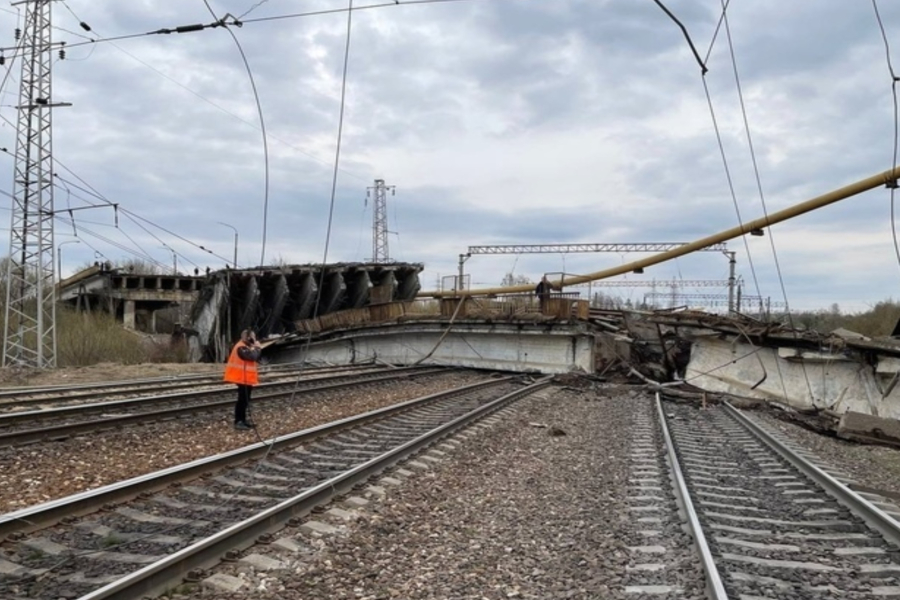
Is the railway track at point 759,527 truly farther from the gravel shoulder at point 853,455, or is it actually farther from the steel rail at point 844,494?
the gravel shoulder at point 853,455

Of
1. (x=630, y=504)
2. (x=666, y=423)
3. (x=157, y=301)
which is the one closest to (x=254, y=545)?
(x=630, y=504)

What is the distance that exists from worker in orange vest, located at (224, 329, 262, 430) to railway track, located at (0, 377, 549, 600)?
5.35 feet

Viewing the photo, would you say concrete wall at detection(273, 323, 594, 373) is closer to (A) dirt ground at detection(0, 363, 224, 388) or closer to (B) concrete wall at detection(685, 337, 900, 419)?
(B) concrete wall at detection(685, 337, 900, 419)

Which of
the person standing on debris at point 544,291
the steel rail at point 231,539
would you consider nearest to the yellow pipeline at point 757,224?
the person standing on debris at point 544,291

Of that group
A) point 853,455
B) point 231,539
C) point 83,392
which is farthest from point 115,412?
point 853,455

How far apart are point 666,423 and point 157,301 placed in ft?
168

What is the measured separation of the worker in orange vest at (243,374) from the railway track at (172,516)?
1630mm

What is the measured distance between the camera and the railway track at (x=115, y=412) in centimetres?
958

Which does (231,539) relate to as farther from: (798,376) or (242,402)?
(798,376)

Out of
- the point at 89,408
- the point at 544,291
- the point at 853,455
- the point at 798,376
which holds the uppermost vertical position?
the point at 544,291

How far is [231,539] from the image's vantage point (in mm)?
5230

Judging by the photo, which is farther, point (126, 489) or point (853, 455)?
point (853, 455)

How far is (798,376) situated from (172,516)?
17.3 metres

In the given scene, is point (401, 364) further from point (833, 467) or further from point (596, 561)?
point (596, 561)
